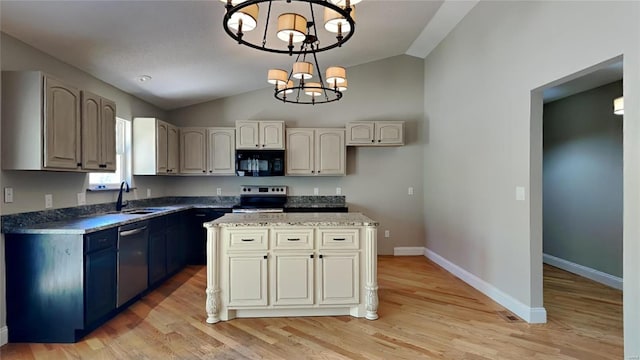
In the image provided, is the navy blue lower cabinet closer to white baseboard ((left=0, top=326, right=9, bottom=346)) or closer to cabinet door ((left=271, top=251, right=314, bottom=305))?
white baseboard ((left=0, top=326, right=9, bottom=346))

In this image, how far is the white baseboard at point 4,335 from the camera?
2.53 m

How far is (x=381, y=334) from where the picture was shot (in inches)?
108

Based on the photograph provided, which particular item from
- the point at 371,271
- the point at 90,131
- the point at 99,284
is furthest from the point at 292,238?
the point at 90,131

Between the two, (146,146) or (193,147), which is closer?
(146,146)

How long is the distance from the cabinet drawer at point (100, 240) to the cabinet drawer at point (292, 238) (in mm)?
1372

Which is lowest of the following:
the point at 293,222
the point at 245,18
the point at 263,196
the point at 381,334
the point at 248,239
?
the point at 381,334

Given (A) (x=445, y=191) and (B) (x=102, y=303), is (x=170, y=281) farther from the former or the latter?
(A) (x=445, y=191)

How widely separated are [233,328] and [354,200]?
3.17 m

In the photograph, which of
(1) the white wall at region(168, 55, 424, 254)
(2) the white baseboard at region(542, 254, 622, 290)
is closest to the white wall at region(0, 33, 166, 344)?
(1) the white wall at region(168, 55, 424, 254)

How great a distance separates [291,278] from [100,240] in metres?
1.59

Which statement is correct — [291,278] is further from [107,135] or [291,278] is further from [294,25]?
[107,135]

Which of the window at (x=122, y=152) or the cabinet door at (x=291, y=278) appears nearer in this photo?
the cabinet door at (x=291, y=278)

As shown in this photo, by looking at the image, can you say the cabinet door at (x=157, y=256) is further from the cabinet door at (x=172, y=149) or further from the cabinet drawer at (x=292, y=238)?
the cabinet drawer at (x=292, y=238)

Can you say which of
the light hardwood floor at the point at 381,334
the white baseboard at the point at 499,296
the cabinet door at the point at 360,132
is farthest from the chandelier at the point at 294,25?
the white baseboard at the point at 499,296
